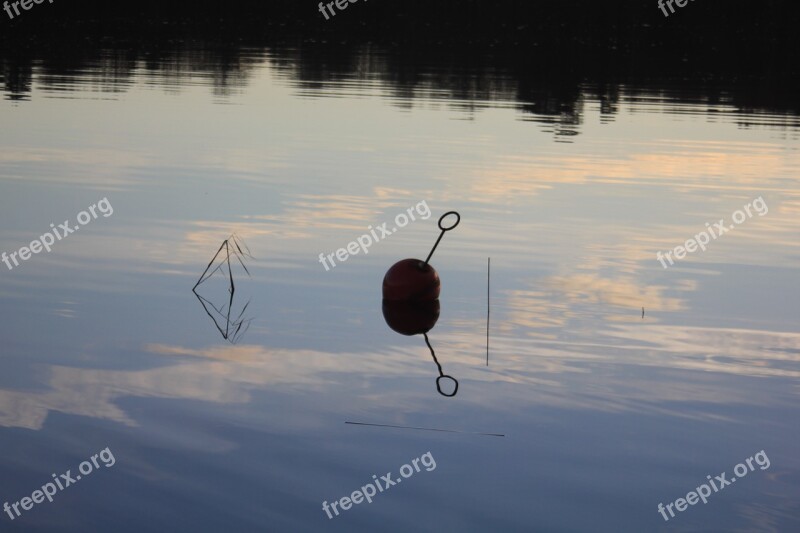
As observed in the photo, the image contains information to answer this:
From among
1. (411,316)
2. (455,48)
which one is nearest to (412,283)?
(411,316)

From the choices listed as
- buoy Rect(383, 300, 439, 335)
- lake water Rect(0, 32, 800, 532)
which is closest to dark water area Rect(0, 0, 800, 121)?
lake water Rect(0, 32, 800, 532)

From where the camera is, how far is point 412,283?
1452 centimetres

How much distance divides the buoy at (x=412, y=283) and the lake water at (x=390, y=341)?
242 millimetres

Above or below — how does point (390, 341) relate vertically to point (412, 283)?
below

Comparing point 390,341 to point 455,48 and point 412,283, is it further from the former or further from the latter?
point 455,48

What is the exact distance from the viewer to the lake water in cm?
916

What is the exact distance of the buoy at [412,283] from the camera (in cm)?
1455

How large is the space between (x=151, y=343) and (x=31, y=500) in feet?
13.0

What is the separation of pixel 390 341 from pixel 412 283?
1.43 metres

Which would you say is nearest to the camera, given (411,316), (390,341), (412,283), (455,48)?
(390,341)

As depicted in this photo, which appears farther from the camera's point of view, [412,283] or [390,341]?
[412,283]

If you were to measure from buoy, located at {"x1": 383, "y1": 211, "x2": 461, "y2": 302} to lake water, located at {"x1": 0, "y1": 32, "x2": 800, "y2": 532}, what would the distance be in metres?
0.24

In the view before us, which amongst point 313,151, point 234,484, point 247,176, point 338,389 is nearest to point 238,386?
point 338,389

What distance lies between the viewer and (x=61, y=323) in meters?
13.3
